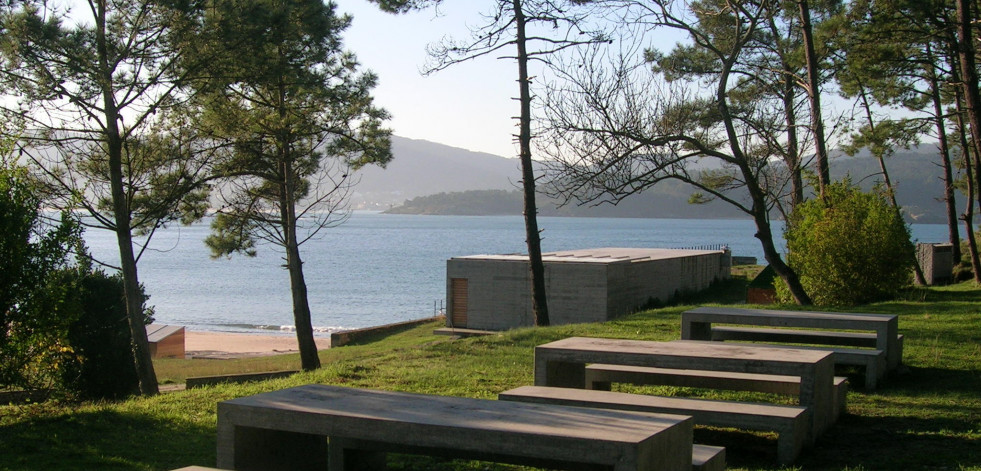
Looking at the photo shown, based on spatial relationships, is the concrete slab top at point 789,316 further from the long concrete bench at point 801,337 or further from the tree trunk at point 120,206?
the tree trunk at point 120,206

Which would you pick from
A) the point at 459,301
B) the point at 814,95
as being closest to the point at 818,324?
the point at 814,95

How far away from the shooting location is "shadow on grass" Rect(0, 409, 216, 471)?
18.6 ft

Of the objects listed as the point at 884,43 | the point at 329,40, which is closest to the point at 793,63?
the point at 884,43

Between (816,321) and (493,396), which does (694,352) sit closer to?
(493,396)

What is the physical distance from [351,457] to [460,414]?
1096 mm

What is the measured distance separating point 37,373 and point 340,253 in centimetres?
11340

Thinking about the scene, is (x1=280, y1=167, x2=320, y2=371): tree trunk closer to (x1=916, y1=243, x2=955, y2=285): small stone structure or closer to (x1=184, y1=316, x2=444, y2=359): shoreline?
(x1=184, y1=316, x2=444, y2=359): shoreline

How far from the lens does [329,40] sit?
18.1 meters

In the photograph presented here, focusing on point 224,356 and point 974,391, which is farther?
point 224,356

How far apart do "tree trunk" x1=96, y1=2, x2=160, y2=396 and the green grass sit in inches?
201

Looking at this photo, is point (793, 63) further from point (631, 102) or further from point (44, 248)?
point (44, 248)

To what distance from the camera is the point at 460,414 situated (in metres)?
3.68

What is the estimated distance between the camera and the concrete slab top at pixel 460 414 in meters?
3.33

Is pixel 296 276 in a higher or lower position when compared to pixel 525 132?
lower
